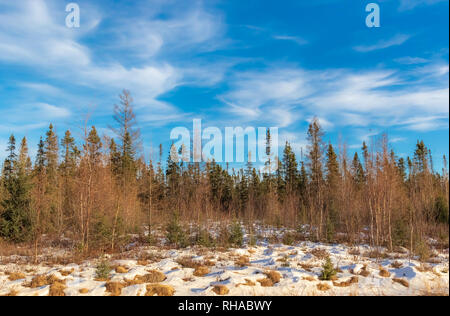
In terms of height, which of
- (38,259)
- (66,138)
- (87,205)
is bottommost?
(38,259)

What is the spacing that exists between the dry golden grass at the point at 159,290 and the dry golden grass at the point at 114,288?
768 mm

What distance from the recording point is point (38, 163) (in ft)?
135

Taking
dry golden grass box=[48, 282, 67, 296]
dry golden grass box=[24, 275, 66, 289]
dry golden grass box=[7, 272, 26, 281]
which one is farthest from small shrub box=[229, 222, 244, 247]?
dry golden grass box=[7, 272, 26, 281]

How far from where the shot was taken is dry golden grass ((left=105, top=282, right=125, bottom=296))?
7.82 metres

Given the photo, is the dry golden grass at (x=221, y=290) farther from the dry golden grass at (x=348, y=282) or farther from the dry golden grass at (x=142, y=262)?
the dry golden grass at (x=142, y=262)

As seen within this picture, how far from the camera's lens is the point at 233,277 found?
9.18 m

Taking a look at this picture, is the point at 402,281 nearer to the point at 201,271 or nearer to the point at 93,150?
the point at 201,271

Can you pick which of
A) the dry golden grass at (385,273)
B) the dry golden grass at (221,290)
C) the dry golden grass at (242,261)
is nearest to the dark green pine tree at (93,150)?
the dry golden grass at (242,261)

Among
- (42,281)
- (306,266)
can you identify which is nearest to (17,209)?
(42,281)
